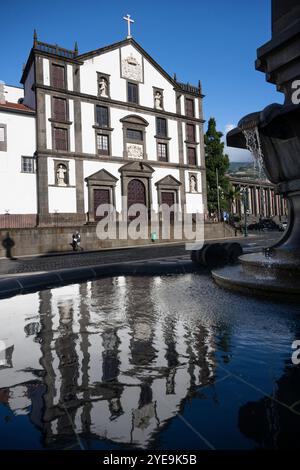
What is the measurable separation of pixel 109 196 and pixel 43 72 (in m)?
11.8

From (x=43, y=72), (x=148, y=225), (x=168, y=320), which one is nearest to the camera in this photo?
(x=168, y=320)

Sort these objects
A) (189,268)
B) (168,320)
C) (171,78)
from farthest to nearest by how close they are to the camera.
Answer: (171,78) < (189,268) < (168,320)

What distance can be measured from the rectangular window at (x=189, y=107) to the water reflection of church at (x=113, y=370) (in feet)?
115

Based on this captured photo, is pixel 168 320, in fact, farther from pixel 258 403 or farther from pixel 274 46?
pixel 274 46

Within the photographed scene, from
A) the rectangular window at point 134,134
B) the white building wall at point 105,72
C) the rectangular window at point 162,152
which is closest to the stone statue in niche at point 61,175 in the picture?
the white building wall at point 105,72

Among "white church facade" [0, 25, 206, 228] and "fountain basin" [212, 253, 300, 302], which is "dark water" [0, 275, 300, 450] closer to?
"fountain basin" [212, 253, 300, 302]

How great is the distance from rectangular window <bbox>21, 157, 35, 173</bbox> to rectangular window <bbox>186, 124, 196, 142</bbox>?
17696 millimetres

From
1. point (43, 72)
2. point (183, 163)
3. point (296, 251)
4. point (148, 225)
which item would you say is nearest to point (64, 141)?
point (43, 72)

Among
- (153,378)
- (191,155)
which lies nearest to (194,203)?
(191,155)

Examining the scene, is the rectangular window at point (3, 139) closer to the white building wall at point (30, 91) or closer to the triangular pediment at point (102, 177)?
the white building wall at point (30, 91)

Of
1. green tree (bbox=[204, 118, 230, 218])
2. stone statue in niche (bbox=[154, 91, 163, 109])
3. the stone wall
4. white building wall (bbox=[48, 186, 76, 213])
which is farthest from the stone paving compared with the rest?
green tree (bbox=[204, 118, 230, 218])

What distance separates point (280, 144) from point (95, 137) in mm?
25947

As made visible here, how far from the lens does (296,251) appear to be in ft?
18.5

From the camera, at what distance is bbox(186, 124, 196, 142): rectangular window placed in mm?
36062
